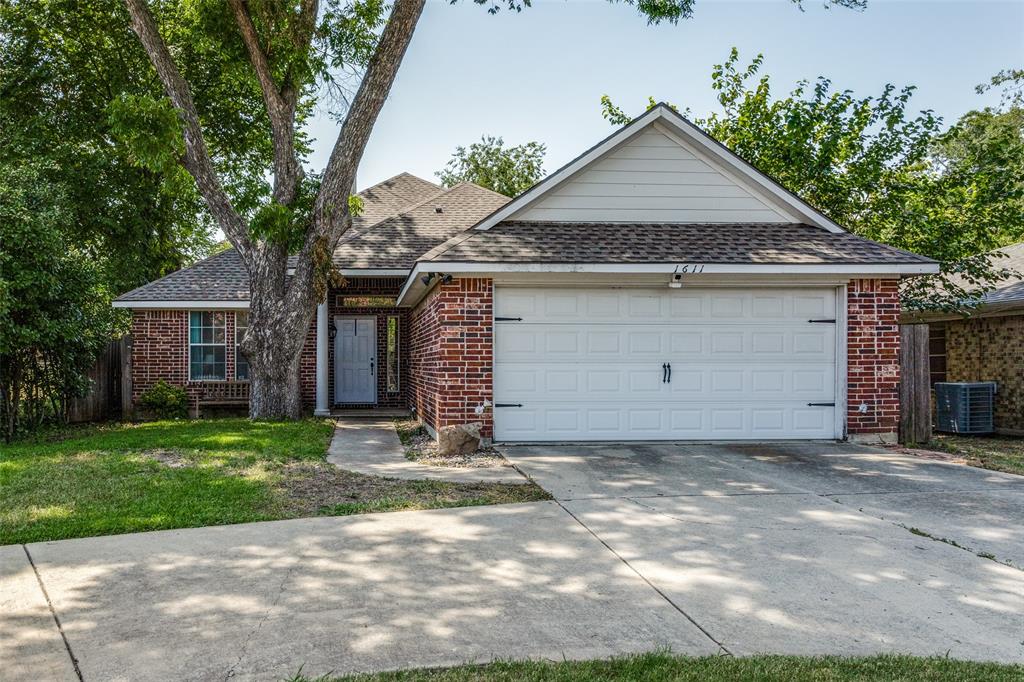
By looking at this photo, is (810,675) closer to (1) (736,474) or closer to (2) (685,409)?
(1) (736,474)

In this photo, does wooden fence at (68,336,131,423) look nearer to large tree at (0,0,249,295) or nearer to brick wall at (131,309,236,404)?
brick wall at (131,309,236,404)

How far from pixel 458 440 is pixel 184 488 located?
3443mm

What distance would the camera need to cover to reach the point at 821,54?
14.8 meters

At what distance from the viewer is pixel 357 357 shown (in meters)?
16.7

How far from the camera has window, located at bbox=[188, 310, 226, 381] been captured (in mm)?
16203

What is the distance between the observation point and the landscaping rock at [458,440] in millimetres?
9391

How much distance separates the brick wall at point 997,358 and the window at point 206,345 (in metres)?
15.7

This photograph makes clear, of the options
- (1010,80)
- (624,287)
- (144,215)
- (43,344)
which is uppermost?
(1010,80)

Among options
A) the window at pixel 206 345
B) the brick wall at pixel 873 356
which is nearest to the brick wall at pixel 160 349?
the window at pixel 206 345

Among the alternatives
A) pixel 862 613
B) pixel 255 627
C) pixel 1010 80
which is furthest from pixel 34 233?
pixel 1010 80

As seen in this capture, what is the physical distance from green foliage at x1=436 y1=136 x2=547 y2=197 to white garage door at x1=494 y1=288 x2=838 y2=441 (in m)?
24.7

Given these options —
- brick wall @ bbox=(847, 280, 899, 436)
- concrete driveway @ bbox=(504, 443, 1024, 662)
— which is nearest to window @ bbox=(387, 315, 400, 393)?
concrete driveway @ bbox=(504, 443, 1024, 662)

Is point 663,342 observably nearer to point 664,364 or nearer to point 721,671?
point 664,364

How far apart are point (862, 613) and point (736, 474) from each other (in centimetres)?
406
